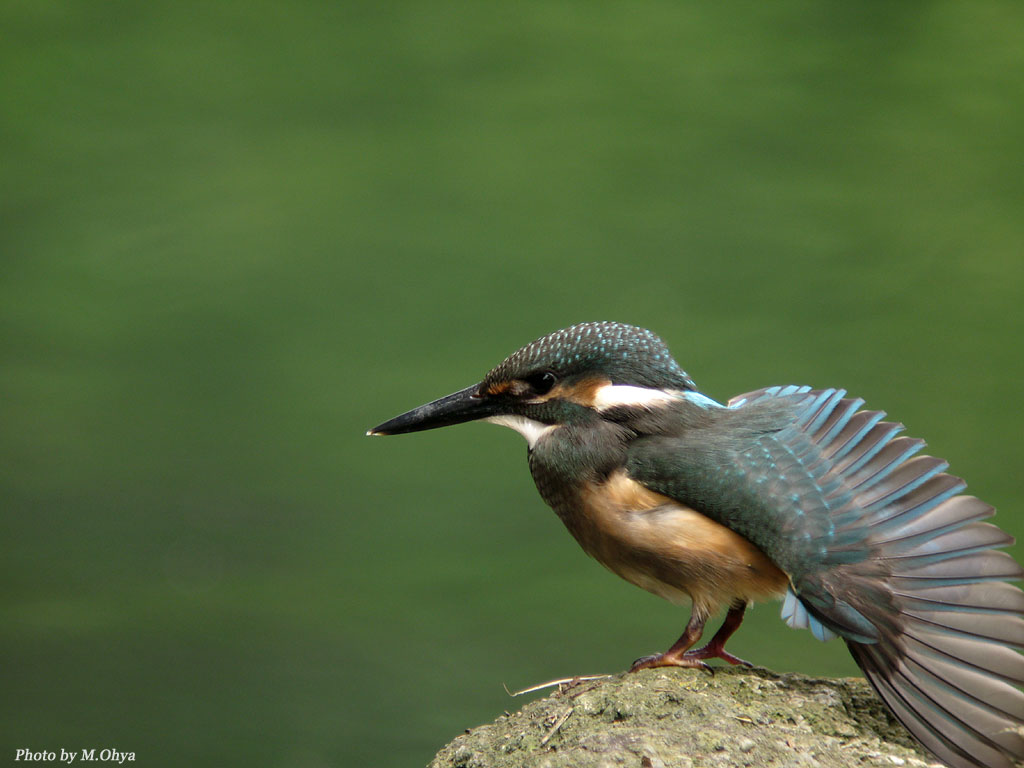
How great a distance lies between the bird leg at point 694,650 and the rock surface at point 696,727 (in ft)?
0.08

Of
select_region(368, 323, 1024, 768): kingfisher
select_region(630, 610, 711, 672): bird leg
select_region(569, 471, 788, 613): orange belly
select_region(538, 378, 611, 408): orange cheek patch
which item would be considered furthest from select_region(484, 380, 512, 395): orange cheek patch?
select_region(630, 610, 711, 672): bird leg

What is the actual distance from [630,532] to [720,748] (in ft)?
1.49

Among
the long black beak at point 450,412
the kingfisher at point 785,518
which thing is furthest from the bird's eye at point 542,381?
the long black beak at point 450,412

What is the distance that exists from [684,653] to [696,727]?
275mm

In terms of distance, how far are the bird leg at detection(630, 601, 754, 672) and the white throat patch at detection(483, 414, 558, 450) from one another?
1.62 feet

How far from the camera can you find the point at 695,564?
7.17 ft

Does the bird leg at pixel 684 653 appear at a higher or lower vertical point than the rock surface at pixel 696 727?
higher

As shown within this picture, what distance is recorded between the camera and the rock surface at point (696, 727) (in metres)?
1.93

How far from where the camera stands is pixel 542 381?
2416 millimetres

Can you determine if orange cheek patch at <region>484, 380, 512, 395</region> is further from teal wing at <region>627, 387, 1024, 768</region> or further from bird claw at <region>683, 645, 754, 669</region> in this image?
bird claw at <region>683, 645, 754, 669</region>

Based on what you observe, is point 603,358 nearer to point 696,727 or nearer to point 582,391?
point 582,391

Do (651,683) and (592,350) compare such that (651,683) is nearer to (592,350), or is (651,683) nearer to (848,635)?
(848,635)

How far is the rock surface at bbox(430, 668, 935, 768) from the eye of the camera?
6.33ft

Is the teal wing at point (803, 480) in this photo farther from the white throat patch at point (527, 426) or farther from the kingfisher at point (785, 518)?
the white throat patch at point (527, 426)
